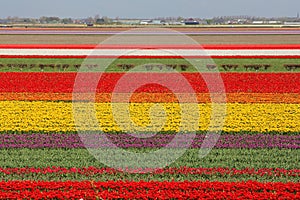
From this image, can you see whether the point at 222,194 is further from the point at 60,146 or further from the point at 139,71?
the point at 139,71

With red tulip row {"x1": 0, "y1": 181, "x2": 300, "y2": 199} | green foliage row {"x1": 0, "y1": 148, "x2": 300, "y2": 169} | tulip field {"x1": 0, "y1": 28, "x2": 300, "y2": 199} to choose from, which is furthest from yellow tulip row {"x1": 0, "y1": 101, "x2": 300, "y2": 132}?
red tulip row {"x1": 0, "y1": 181, "x2": 300, "y2": 199}

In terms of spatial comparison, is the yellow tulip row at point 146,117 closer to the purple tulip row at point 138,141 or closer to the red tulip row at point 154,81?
the purple tulip row at point 138,141

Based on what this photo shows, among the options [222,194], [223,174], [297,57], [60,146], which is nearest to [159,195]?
[222,194]

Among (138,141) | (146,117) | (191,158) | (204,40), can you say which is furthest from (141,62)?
(204,40)

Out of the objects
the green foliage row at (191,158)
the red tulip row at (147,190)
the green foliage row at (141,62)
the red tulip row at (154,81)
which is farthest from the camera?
the green foliage row at (141,62)

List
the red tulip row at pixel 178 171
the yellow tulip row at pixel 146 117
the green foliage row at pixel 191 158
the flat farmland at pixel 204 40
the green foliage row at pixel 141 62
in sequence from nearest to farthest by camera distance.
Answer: the red tulip row at pixel 178 171 → the green foliage row at pixel 191 158 → the yellow tulip row at pixel 146 117 → the green foliage row at pixel 141 62 → the flat farmland at pixel 204 40

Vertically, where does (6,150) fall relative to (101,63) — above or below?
below

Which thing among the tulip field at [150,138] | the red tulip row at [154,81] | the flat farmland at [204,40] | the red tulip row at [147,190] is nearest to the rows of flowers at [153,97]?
the tulip field at [150,138]
